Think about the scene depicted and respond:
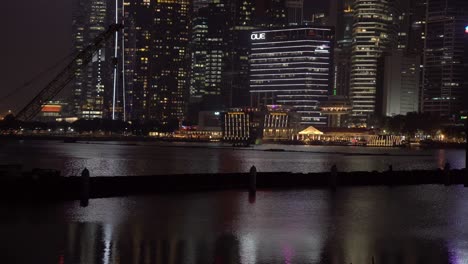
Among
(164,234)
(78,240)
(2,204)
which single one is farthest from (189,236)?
(2,204)

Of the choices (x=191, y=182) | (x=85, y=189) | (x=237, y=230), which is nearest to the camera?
(x=237, y=230)

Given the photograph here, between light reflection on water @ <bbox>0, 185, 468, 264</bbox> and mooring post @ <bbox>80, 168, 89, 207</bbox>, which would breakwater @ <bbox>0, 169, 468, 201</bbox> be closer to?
mooring post @ <bbox>80, 168, 89, 207</bbox>

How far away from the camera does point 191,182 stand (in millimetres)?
45062

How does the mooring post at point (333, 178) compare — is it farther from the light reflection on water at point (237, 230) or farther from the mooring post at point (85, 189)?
the mooring post at point (85, 189)

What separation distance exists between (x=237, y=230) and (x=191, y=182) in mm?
17655

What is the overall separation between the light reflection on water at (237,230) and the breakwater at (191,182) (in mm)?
2331

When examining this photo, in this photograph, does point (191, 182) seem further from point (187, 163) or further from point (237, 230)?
point (187, 163)

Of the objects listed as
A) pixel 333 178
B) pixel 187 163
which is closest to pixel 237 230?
pixel 333 178

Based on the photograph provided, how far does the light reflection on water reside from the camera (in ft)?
72.0

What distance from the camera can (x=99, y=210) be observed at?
109 feet

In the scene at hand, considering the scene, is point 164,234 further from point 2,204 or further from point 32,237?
point 2,204

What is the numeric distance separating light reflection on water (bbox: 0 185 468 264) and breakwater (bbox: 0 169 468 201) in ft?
7.65

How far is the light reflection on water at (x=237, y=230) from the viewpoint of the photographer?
21.9m

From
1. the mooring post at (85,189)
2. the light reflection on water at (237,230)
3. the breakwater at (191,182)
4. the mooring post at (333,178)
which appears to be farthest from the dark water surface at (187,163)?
the light reflection on water at (237,230)
